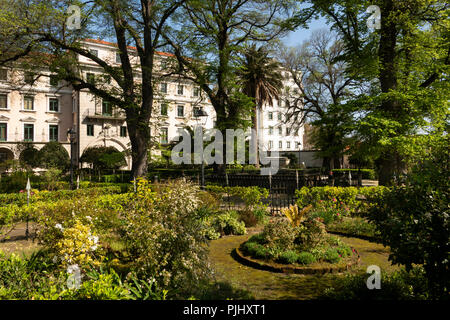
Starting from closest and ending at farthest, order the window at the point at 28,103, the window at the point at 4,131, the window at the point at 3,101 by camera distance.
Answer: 1. the window at the point at 4,131
2. the window at the point at 3,101
3. the window at the point at 28,103

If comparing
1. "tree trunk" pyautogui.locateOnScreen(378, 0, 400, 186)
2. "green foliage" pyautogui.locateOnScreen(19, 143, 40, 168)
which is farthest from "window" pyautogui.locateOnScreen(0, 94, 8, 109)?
"tree trunk" pyautogui.locateOnScreen(378, 0, 400, 186)

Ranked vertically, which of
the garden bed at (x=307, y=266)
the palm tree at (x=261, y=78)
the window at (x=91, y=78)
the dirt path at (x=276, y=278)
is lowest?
the dirt path at (x=276, y=278)

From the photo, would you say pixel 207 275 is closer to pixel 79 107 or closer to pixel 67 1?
pixel 67 1

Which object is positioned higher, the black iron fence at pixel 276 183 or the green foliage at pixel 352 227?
the black iron fence at pixel 276 183

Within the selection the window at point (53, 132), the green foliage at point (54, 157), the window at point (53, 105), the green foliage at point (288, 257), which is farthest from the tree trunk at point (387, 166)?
the window at point (53, 105)

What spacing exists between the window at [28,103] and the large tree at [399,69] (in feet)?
120

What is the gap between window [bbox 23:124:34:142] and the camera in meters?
37.5

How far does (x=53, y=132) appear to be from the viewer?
39.7 m

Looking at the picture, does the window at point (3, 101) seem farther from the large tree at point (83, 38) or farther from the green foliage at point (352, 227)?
the green foliage at point (352, 227)

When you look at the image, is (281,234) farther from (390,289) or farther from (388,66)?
(388,66)

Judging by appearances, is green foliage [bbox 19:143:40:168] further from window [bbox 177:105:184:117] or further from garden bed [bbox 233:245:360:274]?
garden bed [bbox 233:245:360:274]

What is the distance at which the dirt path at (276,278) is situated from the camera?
558cm

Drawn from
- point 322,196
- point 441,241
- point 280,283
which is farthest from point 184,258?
point 322,196

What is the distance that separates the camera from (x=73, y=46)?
17594 mm
